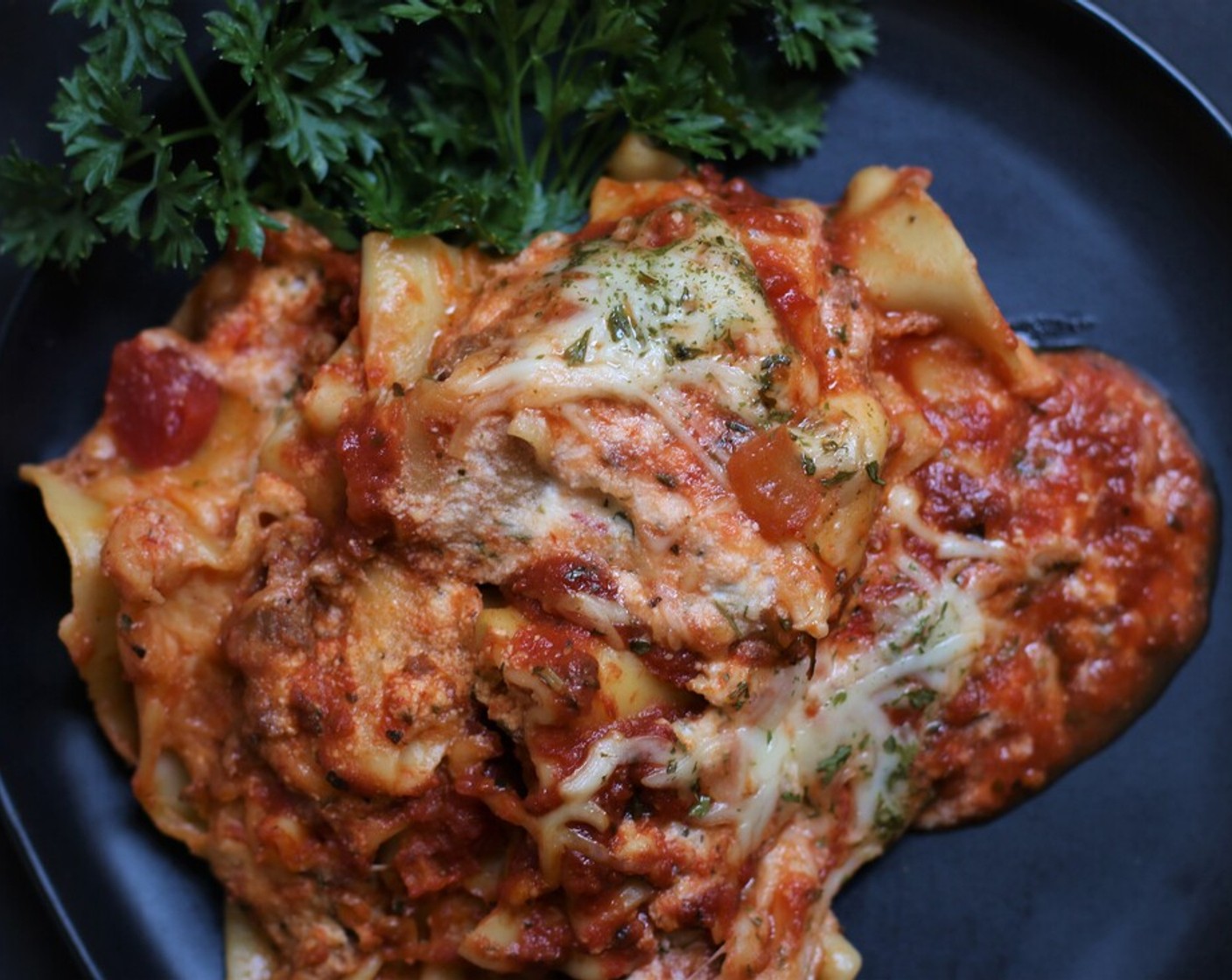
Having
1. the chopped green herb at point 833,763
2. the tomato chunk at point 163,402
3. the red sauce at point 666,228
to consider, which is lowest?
the tomato chunk at point 163,402

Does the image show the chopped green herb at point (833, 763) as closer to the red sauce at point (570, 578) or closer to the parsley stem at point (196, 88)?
the red sauce at point (570, 578)

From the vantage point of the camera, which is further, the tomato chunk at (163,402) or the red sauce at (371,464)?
the tomato chunk at (163,402)

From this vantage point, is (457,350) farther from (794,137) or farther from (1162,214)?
(1162,214)

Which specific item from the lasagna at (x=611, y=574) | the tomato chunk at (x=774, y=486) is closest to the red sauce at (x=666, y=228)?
the lasagna at (x=611, y=574)

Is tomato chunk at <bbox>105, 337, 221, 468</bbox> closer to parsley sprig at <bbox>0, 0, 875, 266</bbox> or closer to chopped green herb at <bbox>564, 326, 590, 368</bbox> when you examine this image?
parsley sprig at <bbox>0, 0, 875, 266</bbox>

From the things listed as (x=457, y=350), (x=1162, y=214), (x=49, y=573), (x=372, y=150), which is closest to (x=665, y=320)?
(x=457, y=350)

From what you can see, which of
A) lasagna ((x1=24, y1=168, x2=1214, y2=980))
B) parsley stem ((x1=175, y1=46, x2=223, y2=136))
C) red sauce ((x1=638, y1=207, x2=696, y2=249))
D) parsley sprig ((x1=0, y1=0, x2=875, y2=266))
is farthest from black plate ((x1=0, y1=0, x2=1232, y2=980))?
red sauce ((x1=638, y1=207, x2=696, y2=249))
